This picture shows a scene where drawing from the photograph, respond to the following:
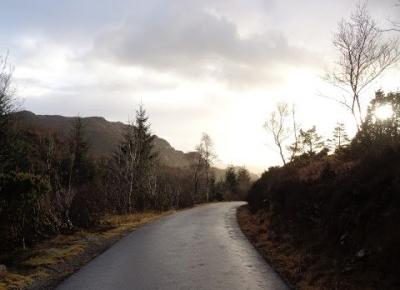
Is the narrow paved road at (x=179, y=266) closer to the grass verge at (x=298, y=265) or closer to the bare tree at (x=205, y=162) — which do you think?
the grass verge at (x=298, y=265)

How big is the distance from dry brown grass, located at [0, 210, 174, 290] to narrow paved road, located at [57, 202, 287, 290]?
0.94m

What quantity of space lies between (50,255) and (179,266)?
4786 millimetres

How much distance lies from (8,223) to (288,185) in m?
11.9

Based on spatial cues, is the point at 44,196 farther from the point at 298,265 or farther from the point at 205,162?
the point at 205,162

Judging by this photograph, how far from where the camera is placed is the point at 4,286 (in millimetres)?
10930

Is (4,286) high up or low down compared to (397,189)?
down

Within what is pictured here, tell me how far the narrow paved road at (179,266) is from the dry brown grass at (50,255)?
0.94 meters

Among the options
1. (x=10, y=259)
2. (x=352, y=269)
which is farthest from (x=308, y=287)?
(x=10, y=259)

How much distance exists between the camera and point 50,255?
15117 mm

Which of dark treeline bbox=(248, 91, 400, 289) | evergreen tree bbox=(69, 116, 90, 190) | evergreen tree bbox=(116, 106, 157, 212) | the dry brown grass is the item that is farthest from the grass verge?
evergreen tree bbox=(69, 116, 90, 190)

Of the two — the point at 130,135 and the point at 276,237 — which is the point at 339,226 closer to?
the point at 276,237

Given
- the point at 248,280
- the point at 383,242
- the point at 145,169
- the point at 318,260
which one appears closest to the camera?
the point at 383,242

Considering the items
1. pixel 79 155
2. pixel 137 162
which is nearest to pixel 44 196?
pixel 137 162

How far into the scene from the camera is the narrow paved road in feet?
35.1
